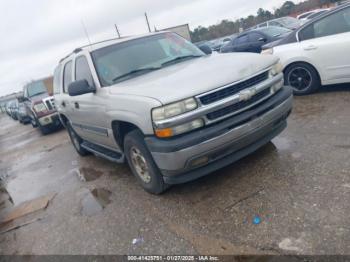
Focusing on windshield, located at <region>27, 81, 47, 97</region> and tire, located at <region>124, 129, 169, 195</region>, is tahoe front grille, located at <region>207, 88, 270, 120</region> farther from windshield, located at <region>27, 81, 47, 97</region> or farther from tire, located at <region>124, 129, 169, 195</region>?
windshield, located at <region>27, 81, 47, 97</region>

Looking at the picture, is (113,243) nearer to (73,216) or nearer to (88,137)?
(73,216)

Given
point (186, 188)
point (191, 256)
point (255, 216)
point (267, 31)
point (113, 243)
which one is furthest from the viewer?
point (267, 31)

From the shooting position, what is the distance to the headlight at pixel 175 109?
2.94 meters

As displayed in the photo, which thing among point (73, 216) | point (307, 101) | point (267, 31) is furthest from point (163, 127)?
point (267, 31)

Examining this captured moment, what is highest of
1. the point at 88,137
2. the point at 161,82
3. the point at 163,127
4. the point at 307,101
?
the point at 161,82

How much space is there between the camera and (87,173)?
549 centimetres

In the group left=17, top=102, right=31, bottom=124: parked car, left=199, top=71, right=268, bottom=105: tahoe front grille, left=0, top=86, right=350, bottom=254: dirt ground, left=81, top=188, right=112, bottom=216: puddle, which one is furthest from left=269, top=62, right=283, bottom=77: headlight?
left=17, top=102, right=31, bottom=124: parked car

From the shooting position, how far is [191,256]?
8.50 feet

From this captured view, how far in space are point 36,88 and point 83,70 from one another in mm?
9355

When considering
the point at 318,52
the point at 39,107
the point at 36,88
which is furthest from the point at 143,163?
the point at 36,88

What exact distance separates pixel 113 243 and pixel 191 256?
0.92 metres

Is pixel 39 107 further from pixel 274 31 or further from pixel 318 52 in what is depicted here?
pixel 318 52

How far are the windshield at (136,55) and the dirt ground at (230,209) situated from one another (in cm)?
165

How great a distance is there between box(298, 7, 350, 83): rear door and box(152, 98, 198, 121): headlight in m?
3.78
